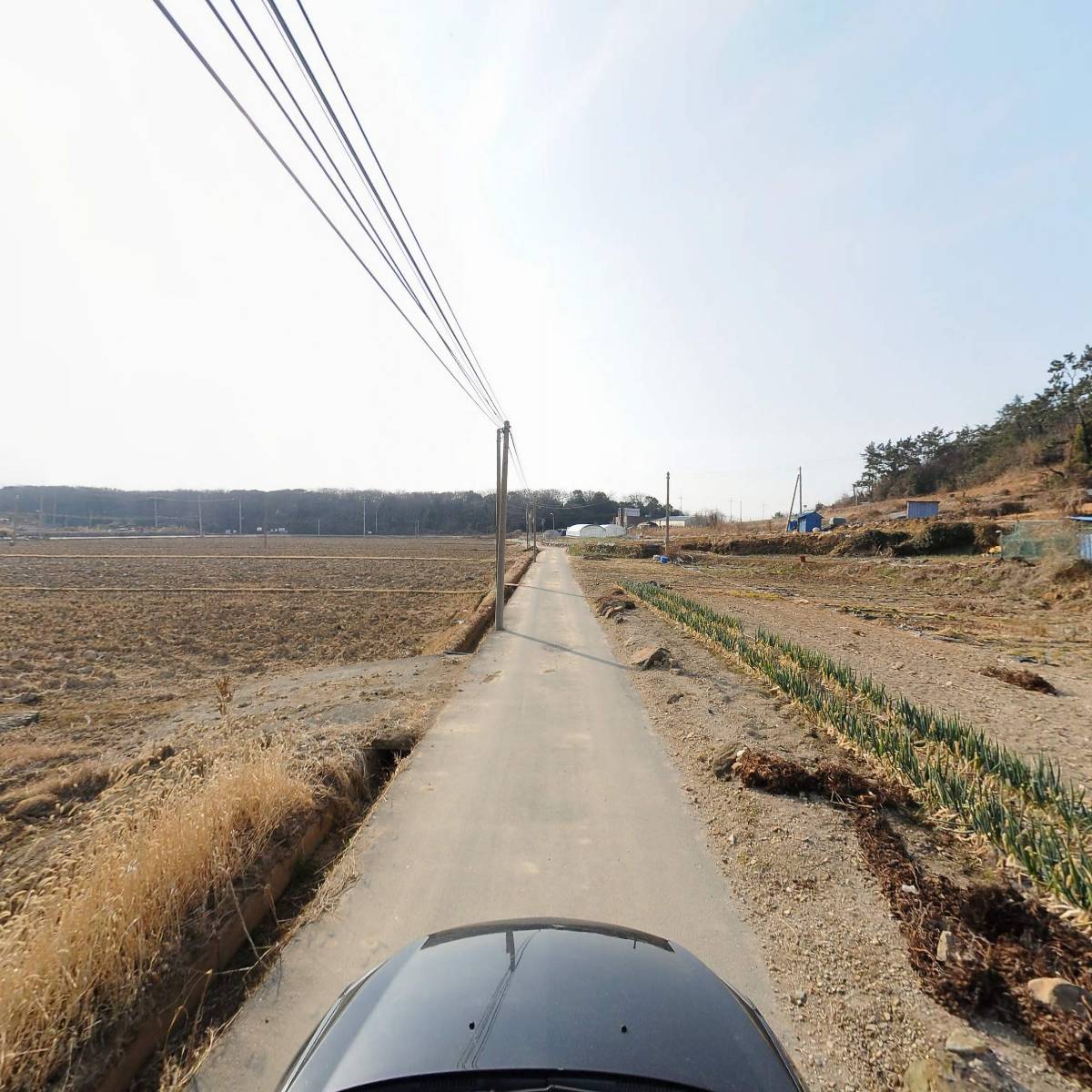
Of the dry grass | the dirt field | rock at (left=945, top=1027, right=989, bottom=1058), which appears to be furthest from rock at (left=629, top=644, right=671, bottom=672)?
rock at (left=945, top=1027, right=989, bottom=1058)

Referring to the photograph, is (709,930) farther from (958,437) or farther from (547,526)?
(547,526)

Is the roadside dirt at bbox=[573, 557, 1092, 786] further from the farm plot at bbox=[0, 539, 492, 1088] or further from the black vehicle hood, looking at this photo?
the farm plot at bbox=[0, 539, 492, 1088]

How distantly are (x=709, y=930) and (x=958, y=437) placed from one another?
9833 centimetres

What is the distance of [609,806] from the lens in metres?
5.46

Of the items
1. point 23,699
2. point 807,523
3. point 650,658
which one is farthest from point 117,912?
point 807,523

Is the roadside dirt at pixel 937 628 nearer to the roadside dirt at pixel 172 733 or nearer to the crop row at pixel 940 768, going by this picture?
the crop row at pixel 940 768

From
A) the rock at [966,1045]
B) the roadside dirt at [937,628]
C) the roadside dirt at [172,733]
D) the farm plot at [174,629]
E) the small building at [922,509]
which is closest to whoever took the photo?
the rock at [966,1045]

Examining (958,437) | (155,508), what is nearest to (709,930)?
(958,437)

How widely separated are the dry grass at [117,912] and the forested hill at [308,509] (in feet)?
463

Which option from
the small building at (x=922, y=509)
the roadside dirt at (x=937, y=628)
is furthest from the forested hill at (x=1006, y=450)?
the roadside dirt at (x=937, y=628)

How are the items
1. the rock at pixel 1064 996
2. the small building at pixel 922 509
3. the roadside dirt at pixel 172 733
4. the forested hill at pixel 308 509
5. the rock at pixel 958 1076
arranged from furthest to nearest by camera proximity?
the forested hill at pixel 308 509
the small building at pixel 922 509
the roadside dirt at pixel 172 733
the rock at pixel 1064 996
the rock at pixel 958 1076

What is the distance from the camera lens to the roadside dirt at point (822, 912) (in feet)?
8.84

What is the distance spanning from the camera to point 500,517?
703 inches

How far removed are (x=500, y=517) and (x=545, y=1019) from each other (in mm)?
16275
